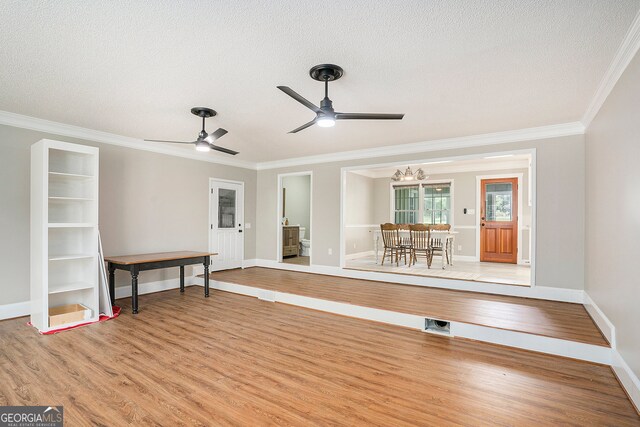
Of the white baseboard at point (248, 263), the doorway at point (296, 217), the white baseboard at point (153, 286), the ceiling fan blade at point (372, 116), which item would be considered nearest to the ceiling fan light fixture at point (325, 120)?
the ceiling fan blade at point (372, 116)

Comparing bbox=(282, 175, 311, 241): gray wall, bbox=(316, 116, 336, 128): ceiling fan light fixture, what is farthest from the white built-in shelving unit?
bbox=(282, 175, 311, 241): gray wall

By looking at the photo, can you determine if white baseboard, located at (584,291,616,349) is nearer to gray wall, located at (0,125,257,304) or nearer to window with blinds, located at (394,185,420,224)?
window with blinds, located at (394,185,420,224)

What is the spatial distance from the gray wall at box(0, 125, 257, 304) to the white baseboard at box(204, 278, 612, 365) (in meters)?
2.15

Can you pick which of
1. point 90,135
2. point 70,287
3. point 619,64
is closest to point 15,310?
point 70,287

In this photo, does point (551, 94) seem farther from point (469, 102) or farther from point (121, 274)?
point (121, 274)

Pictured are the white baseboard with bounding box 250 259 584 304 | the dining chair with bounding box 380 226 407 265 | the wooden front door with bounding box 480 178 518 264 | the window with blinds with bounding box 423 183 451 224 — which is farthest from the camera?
the window with blinds with bounding box 423 183 451 224

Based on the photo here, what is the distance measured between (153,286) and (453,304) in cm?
465

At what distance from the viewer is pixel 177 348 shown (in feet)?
9.95

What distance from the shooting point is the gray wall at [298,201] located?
365 inches

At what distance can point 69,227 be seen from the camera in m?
3.87

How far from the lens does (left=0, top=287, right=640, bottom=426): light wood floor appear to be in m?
2.02

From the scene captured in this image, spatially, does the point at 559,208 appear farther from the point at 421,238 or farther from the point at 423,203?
the point at 423,203

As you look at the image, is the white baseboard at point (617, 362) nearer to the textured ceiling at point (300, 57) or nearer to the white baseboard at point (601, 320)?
the white baseboard at point (601, 320)

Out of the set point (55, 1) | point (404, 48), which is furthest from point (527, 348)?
point (55, 1)
